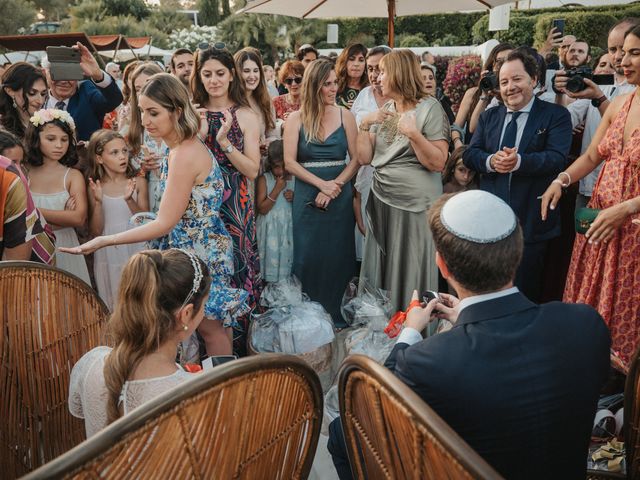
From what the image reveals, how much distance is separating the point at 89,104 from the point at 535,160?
11.3 feet

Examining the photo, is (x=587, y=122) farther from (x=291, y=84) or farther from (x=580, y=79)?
(x=291, y=84)

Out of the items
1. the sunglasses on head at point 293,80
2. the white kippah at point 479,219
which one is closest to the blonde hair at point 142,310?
the white kippah at point 479,219

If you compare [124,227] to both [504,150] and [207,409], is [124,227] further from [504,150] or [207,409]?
[207,409]

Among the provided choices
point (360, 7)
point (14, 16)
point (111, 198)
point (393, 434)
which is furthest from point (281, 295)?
point (14, 16)

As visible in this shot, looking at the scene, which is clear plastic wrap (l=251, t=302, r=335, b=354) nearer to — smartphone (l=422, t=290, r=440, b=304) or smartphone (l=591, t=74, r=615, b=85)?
smartphone (l=422, t=290, r=440, b=304)

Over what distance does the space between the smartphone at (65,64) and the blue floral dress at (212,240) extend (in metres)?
1.75

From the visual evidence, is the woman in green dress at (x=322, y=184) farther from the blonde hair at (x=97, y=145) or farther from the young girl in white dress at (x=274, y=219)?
the blonde hair at (x=97, y=145)

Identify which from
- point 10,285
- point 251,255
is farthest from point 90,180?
point 10,285

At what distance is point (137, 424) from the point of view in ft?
3.31

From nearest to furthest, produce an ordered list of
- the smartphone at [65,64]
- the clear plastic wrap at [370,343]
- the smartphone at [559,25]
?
1. the clear plastic wrap at [370,343]
2. the smartphone at [65,64]
3. the smartphone at [559,25]

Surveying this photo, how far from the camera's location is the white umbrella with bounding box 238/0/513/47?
5.56 metres

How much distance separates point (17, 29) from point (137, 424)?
3842cm

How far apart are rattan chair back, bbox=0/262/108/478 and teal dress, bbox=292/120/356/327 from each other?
7.12 feet

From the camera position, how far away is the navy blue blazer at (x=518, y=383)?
1305 mm
